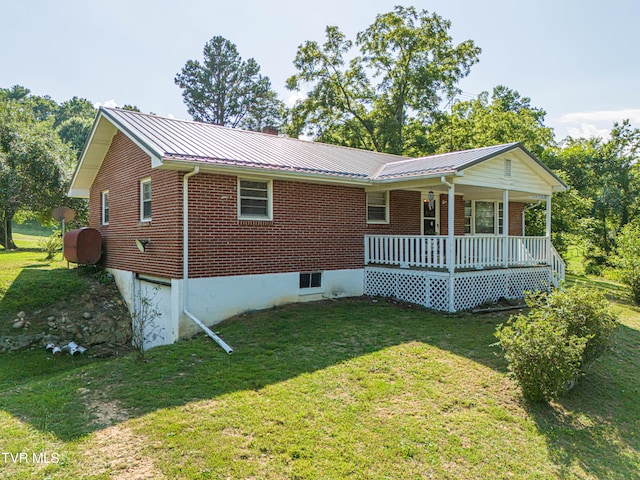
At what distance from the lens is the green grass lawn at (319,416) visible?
14.1ft

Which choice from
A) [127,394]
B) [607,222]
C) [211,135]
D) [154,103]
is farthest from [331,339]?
[154,103]

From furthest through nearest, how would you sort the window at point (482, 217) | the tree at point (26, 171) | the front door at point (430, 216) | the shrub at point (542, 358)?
the tree at point (26, 171)
the window at point (482, 217)
the front door at point (430, 216)
the shrub at point (542, 358)

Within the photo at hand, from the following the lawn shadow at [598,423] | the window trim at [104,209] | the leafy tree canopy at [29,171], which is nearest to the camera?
the lawn shadow at [598,423]

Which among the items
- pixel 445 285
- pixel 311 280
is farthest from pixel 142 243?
pixel 445 285

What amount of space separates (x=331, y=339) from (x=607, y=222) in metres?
26.7

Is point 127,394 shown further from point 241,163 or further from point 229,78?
point 229,78

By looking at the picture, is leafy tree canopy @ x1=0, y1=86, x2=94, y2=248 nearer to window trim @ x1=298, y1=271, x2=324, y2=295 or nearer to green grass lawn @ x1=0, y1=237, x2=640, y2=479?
green grass lawn @ x1=0, y1=237, x2=640, y2=479

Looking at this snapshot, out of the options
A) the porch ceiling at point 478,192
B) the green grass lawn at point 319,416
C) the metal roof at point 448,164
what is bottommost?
the green grass lawn at point 319,416

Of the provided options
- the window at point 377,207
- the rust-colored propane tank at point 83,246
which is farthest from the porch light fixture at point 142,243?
the window at point 377,207

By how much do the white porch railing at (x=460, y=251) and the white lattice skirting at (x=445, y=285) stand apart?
0.74 ft

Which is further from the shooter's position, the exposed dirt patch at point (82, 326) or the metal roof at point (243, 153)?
the exposed dirt patch at point (82, 326)

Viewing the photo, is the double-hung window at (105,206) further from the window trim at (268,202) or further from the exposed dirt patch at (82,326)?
the window trim at (268,202)

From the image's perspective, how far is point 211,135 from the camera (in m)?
11.8

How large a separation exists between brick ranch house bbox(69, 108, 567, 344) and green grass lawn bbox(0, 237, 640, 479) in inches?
91.6
